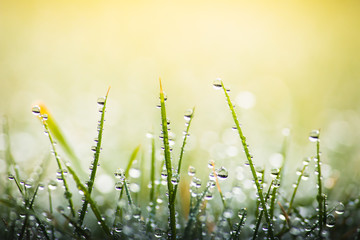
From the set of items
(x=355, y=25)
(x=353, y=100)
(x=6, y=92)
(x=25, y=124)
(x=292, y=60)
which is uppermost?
(x=355, y=25)

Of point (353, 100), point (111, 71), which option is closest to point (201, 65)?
point (111, 71)

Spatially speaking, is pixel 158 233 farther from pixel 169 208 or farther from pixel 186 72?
pixel 186 72

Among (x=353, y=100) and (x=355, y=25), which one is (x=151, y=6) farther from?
(x=353, y=100)

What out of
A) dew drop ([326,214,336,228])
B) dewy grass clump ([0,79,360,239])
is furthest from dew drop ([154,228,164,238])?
dew drop ([326,214,336,228])

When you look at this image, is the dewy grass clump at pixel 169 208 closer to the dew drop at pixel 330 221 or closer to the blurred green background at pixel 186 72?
the dew drop at pixel 330 221

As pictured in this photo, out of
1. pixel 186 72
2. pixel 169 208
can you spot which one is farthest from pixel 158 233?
pixel 186 72

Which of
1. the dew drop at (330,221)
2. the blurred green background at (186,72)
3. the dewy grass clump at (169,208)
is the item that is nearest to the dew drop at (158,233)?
the dewy grass clump at (169,208)

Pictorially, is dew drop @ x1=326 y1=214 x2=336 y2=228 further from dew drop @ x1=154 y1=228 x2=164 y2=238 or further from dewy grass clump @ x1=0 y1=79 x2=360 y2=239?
dew drop @ x1=154 y1=228 x2=164 y2=238

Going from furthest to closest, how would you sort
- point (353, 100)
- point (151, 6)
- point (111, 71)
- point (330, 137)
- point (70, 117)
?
point (151, 6) < point (111, 71) < point (353, 100) < point (70, 117) < point (330, 137)
